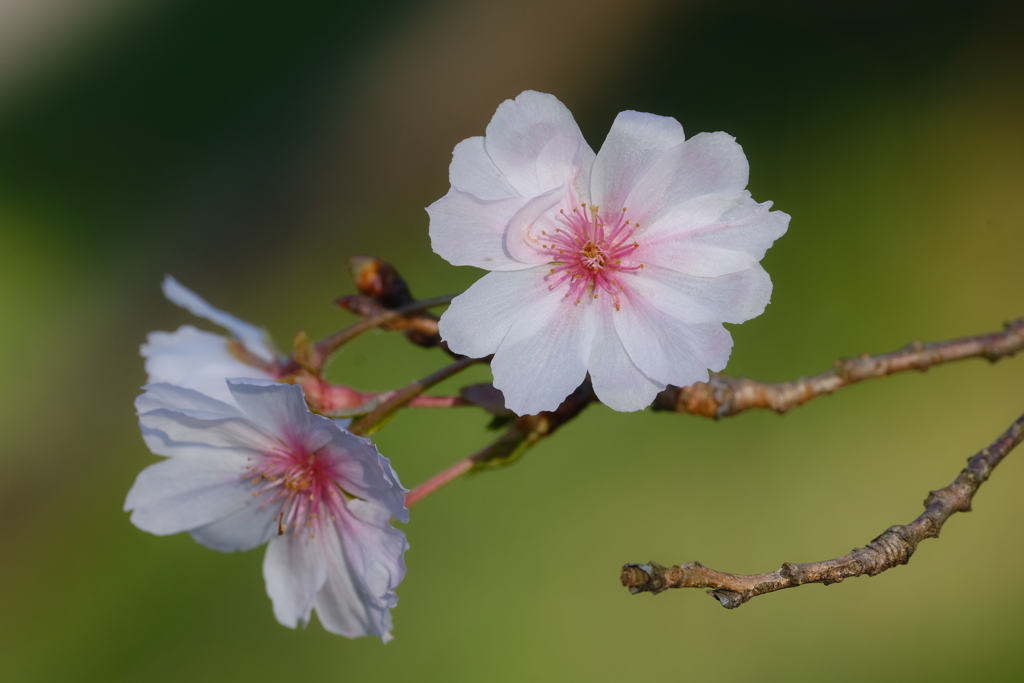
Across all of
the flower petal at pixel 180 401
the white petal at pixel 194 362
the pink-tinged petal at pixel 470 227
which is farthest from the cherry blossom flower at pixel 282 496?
the pink-tinged petal at pixel 470 227

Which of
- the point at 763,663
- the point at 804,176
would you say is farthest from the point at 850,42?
the point at 763,663

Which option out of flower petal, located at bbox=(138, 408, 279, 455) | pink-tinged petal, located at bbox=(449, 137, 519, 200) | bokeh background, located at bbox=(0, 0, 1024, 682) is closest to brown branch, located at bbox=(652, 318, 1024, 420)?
pink-tinged petal, located at bbox=(449, 137, 519, 200)

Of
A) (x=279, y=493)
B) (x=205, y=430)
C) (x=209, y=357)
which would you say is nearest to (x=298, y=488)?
(x=279, y=493)

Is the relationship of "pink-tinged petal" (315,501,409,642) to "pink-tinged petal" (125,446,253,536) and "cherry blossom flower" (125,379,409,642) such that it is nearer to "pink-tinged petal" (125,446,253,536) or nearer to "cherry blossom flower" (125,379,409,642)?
"cherry blossom flower" (125,379,409,642)

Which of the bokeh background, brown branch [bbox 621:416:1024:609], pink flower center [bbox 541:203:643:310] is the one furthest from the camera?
the bokeh background

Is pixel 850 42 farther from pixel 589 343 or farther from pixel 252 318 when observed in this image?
pixel 252 318

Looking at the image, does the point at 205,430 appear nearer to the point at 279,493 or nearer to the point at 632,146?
the point at 279,493
